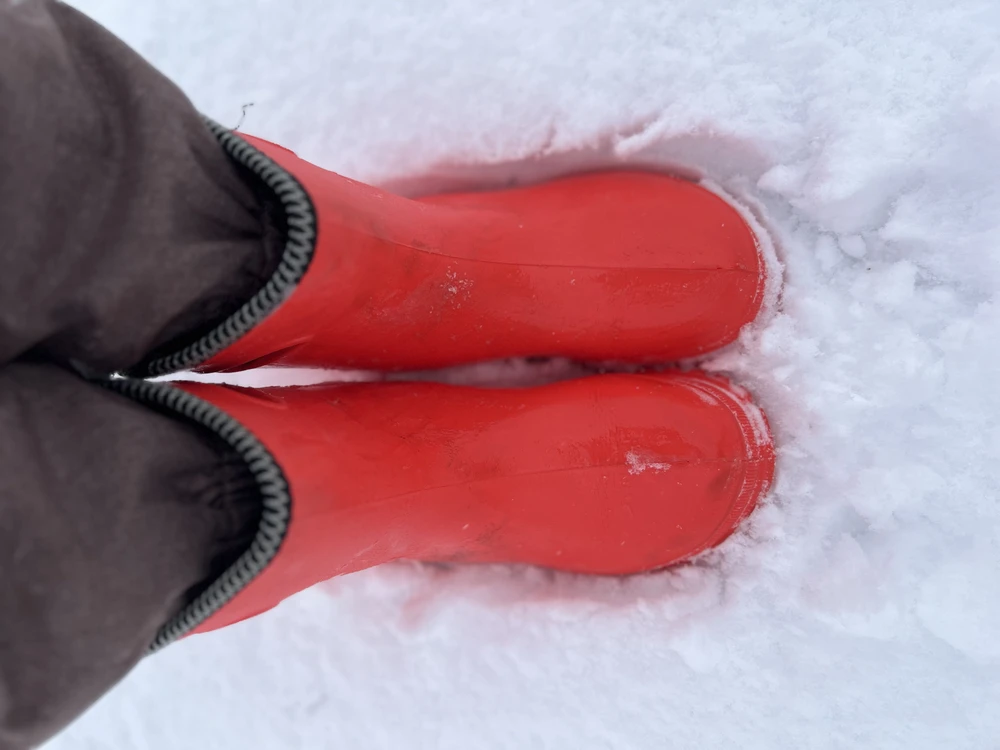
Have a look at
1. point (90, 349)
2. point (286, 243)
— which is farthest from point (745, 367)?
point (90, 349)

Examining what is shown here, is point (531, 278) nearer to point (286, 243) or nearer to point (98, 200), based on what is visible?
point (286, 243)

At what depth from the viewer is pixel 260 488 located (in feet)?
2.01

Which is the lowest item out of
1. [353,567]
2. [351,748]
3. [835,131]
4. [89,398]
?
[351,748]

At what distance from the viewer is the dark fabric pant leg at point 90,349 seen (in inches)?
19.1

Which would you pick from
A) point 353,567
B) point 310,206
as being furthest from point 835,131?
point 353,567

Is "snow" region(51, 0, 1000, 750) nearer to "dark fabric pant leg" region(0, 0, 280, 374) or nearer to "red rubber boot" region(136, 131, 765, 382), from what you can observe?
"red rubber boot" region(136, 131, 765, 382)

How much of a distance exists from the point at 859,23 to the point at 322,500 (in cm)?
87

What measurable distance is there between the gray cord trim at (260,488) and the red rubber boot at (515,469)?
3 cm

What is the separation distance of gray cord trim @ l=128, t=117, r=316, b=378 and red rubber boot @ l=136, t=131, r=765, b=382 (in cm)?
5

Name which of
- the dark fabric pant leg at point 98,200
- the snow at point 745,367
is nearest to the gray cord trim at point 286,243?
the dark fabric pant leg at point 98,200

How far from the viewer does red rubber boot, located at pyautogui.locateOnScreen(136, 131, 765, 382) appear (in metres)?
0.75

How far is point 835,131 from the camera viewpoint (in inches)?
37.6

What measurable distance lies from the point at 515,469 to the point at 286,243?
1.23 feet

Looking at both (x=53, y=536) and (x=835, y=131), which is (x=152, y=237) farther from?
(x=835, y=131)
